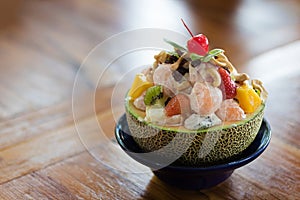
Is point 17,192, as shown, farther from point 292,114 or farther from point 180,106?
point 292,114

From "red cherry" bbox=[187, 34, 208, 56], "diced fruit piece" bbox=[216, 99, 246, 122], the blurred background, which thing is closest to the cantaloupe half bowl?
"diced fruit piece" bbox=[216, 99, 246, 122]

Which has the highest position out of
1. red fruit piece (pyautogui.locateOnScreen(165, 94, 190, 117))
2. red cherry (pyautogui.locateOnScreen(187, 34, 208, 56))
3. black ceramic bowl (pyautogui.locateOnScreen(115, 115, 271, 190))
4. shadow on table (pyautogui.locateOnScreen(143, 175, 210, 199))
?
red cherry (pyautogui.locateOnScreen(187, 34, 208, 56))

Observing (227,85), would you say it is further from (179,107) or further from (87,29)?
(87,29)

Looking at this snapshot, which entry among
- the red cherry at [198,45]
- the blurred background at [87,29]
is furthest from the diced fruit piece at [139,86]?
the blurred background at [87,29]

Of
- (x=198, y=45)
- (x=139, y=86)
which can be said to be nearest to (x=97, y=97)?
(x=139, y=86)

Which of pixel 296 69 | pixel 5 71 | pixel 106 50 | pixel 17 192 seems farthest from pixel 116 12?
pixel 17 192

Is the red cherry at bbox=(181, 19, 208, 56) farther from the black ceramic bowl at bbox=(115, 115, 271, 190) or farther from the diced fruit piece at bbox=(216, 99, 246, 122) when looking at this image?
the black ceramic bowl at bbox=(115, 115, 271, 190)

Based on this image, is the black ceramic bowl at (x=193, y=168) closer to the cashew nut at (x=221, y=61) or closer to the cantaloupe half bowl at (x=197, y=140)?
the cantaloupe half bowl at (x=197, y=140)
